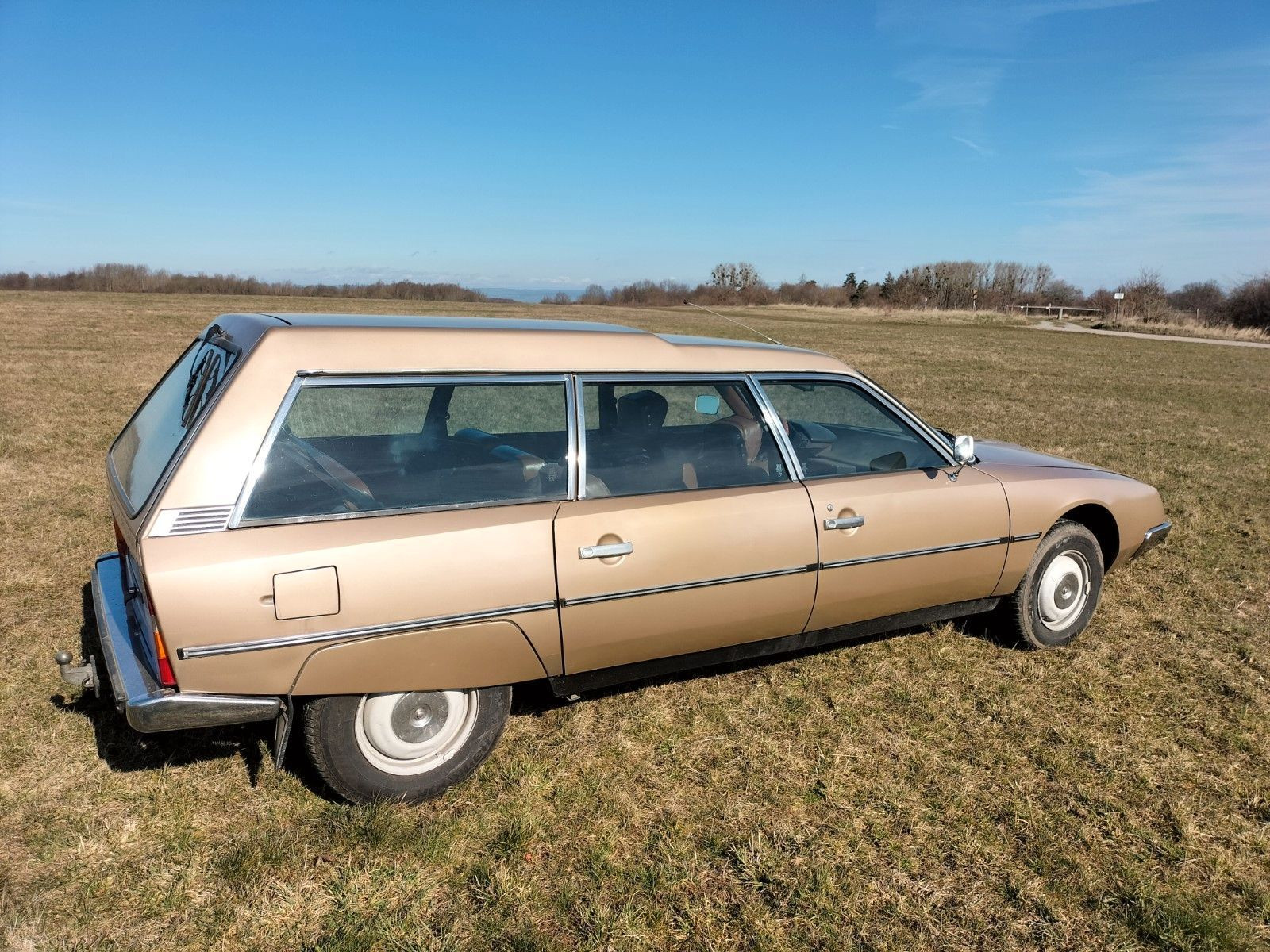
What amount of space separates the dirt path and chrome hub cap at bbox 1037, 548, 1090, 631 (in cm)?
3498

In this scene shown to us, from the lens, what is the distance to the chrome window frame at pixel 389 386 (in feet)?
8.75

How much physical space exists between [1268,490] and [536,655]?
341 inches

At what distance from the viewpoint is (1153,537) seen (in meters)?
4.73

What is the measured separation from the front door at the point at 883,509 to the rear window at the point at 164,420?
233cm

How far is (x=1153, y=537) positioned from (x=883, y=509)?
2.05 meters

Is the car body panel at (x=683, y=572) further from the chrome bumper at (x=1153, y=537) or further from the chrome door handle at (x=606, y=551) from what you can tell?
the chrome bumper at (x=1153, y=537)

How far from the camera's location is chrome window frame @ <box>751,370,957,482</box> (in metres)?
3.77

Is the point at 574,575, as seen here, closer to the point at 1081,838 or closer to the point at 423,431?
the point at 423,431

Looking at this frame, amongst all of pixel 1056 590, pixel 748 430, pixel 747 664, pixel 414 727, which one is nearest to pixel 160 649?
pixel 414 727

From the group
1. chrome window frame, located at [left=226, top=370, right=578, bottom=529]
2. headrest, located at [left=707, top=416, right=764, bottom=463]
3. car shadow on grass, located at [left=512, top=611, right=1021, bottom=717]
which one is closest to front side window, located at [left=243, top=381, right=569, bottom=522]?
chrome window frame, located at [left=226, top=370, right=578, bottom=529]

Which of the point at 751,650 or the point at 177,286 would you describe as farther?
the point at 177,286

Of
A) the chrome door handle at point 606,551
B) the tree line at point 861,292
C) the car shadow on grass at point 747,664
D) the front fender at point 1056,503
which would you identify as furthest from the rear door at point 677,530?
the tree line at point 861,292

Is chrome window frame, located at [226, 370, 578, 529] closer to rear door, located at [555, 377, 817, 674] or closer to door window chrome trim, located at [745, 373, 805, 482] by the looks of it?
rear door, located at [555, 377, 817, 674]

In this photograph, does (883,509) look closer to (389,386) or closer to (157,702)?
(389,386)
